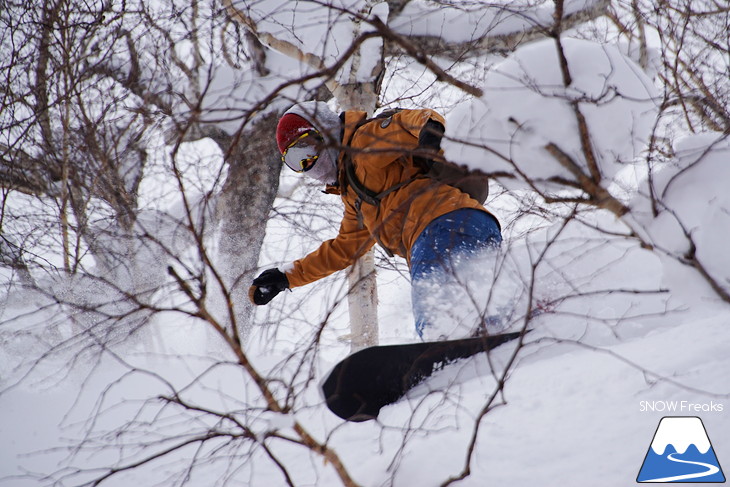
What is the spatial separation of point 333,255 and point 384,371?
0.96 meters

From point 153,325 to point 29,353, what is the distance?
1086 millimetres

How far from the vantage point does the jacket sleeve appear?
2727 mm

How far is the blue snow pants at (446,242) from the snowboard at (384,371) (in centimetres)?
16

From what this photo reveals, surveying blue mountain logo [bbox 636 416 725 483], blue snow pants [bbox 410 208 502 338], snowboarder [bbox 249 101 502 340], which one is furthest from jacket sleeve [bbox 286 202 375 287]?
blue mountain logo [bbox 636 416 725 483]

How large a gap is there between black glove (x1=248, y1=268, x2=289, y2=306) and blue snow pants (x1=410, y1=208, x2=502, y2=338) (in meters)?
0.97

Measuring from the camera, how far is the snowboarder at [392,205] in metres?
2.00

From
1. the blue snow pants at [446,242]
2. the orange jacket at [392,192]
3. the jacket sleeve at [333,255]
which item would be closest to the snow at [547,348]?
the blue snow pants at [446,242]

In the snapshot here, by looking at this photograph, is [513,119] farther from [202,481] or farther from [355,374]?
[202,481]

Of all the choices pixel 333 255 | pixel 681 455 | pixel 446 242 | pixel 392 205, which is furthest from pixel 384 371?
pixel 681 455

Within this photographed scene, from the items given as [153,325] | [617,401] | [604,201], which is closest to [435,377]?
[617,401]

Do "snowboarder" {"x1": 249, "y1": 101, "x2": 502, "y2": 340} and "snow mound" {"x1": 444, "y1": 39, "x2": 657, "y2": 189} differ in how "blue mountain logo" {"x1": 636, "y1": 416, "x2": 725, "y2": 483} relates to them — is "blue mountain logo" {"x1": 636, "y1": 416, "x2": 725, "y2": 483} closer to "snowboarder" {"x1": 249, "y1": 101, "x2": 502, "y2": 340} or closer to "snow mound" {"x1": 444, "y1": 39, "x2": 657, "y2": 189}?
"snowboarder" {"x1": 249, "y1": 101, "x2": 502, "y2": 340}

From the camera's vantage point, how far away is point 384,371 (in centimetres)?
196

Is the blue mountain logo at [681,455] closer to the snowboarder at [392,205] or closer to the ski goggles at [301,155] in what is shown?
the snowboarder at [392,205]

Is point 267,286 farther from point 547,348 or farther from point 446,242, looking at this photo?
point 547,348
